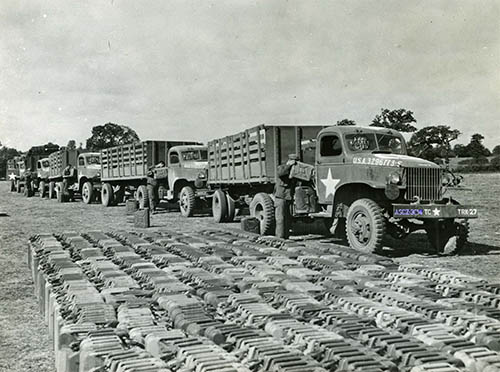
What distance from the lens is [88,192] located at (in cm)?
2231

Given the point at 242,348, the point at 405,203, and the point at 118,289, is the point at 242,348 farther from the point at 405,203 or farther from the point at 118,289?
the point at 405,203

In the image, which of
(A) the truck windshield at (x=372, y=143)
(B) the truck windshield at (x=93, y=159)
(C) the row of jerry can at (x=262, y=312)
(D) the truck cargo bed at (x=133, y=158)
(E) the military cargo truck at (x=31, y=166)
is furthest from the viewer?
(E) the military cargo truck at (x=31, y=166)

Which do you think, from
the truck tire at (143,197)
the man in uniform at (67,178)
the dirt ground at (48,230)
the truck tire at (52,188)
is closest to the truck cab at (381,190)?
the dirt ground at (48,230)

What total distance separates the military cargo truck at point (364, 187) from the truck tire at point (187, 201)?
4240mm

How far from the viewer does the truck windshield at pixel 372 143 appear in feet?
30.7

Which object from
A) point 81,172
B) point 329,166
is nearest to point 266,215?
point 329,166

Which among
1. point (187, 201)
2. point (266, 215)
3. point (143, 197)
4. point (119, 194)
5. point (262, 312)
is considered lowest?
point (262, 312)

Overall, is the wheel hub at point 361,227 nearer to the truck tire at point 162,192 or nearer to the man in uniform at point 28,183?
the truck tire at point 162,192

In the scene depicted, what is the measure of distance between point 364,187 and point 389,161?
71 centimetres

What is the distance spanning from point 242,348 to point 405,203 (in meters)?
5.98

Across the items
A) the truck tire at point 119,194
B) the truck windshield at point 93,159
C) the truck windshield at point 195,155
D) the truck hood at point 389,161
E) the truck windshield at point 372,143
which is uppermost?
the truck windshield at point 93,159

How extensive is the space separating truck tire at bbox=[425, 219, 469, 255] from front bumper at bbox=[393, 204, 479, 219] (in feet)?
1.17

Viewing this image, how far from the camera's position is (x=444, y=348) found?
3201 mm

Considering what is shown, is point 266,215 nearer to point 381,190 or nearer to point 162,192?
point 381,190
